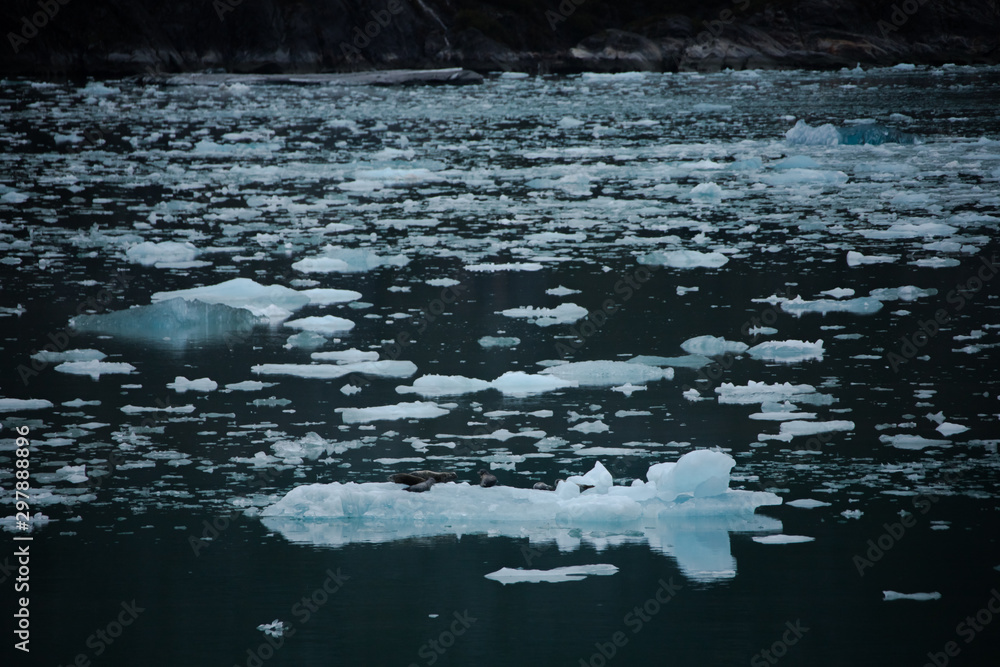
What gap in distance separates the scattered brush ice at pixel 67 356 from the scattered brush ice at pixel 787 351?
11.3 ft

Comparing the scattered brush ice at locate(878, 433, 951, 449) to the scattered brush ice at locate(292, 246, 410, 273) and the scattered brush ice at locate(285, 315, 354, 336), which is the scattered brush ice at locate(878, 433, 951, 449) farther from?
the scattered brush ice at locate(292, 246, 410, 273)

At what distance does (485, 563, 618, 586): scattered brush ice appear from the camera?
11.2 feet

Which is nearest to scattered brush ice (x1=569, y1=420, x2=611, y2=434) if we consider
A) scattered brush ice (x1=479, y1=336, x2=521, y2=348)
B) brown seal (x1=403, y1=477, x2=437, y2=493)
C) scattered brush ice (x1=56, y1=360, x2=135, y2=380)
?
brown seal (x1=403, y1=477, x2=437, y2=493)

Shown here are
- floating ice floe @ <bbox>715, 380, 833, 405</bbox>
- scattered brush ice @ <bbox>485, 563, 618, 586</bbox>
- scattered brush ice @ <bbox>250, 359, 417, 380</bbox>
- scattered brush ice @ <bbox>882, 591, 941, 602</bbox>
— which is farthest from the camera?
scattered brush ice @ <bbox>250, 359, 417, 380</bbox>

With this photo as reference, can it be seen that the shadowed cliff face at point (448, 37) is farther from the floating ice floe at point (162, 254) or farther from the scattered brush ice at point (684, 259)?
the scattered brush ice at point (684, 259)

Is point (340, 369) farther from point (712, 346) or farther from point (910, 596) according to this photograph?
point (910, 596)

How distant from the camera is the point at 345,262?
8.31 metres

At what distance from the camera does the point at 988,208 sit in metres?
10.2

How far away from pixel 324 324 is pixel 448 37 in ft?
155

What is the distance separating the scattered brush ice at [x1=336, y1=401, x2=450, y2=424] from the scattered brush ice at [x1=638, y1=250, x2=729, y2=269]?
11.5 feet

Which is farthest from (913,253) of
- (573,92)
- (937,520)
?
(573,92)

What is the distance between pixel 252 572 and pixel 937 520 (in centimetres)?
226

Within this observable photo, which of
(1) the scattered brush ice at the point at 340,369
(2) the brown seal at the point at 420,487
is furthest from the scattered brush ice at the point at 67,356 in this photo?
(2) the brown seal at the point at 420,487

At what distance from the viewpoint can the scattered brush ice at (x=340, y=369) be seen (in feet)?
18.3
